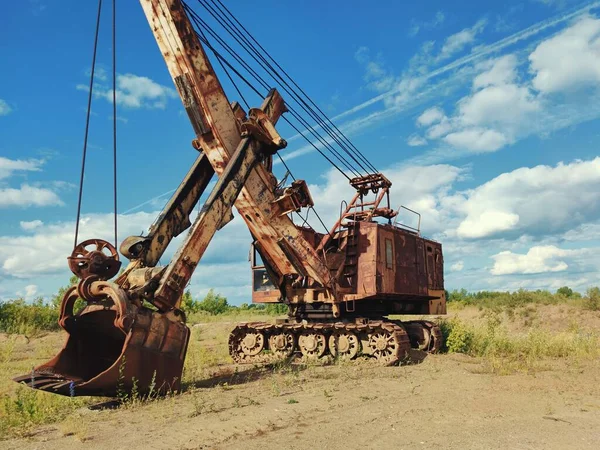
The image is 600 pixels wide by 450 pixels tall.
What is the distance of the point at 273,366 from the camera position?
12133 mm

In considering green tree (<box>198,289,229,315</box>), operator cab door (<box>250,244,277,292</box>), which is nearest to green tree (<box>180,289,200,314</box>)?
green tree (<box>198,289,229,315</box>)

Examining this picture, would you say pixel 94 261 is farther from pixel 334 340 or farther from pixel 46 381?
pixel 334 340

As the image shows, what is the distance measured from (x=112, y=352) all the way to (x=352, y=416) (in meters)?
4.84

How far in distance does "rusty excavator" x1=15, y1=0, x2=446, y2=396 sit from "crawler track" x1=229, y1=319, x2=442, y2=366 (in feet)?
0.11

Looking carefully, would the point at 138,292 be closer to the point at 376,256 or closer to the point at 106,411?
the point at 106,411

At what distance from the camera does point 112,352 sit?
941 centimetres

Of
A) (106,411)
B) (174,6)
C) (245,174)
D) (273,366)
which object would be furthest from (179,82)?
(273,366)

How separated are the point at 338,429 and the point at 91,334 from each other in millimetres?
5107

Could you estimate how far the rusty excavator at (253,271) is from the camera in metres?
8.16

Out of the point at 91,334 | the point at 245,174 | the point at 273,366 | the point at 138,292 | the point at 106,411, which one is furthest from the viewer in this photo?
the point at 273,366

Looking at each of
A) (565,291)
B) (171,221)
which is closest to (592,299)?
(565,291)

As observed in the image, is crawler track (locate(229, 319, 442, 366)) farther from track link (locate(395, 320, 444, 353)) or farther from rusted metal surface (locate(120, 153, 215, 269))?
rusted metal surface (locate(120, 153, 215, 269))

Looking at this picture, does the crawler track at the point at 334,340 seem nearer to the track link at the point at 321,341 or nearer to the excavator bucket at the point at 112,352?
the track link at the point at 321,341

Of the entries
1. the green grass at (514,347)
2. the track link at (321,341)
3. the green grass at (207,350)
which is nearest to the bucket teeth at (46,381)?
the green grass at (207,350)
